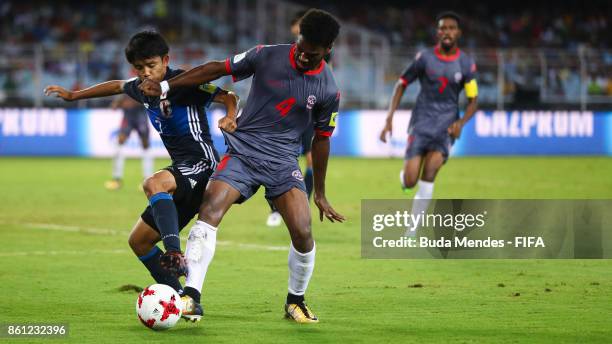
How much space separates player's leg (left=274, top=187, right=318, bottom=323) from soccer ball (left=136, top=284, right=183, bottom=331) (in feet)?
2.94

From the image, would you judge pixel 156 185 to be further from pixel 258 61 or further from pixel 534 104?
pixel 534 104

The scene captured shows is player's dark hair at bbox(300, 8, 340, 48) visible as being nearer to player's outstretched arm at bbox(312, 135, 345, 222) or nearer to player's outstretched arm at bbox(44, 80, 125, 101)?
player's outstretched arm at bbox(312, 135, 345, 222)

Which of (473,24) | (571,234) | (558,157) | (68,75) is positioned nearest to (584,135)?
(558,157)

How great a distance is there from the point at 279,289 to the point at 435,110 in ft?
14.0

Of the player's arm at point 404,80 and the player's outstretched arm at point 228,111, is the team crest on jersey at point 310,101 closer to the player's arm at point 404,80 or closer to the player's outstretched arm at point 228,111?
the player's outstretched arm at point 228,111

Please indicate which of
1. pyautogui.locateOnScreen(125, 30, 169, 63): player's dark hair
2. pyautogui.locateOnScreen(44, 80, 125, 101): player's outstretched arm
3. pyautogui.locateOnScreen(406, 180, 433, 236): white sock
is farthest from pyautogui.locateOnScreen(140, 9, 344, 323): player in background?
pyautogui.locateOnScreen(406, 180, 433, 236): white sock

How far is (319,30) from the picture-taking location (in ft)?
22.4

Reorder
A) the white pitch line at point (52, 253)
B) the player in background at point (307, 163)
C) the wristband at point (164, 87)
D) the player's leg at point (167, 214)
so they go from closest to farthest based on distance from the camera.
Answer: the player's leg at point (167, 214) → the wristband at point (164, 87) → the white pitch line at point (52, 253) → the player in background at point (307, 163)

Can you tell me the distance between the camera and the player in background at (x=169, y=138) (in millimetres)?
7242

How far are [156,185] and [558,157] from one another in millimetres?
22661

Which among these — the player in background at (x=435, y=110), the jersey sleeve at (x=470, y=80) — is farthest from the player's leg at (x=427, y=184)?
the jersey sleeve at (x=470, y=80)

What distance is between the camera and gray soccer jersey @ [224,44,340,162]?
712 centimetres

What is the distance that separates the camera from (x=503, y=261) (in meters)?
10.5

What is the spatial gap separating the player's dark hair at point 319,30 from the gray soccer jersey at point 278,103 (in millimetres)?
319
